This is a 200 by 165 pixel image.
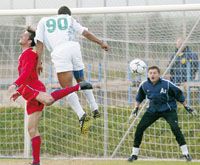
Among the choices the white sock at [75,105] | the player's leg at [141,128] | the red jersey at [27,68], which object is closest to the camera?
the red jersey at [27,68]

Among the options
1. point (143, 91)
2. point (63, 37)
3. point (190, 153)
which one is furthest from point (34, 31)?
point (190, 153)

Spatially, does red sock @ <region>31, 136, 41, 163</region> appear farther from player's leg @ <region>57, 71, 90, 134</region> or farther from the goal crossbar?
the goal crossbar

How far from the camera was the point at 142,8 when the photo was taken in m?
14.9

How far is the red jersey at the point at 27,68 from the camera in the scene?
12.3 meters

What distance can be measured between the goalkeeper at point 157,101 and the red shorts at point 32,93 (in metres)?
2.32

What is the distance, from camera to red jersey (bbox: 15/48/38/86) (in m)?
12.3

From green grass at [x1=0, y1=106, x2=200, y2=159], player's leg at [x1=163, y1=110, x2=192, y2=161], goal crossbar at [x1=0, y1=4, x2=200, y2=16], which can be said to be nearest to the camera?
player's leg at [x1=163, y1=110, x2=192, y2=161]

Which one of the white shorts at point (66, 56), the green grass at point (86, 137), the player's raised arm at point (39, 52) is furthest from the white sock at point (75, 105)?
the green grass at point (86, 137)

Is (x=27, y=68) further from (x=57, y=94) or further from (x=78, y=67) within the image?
(x=78, y=67)

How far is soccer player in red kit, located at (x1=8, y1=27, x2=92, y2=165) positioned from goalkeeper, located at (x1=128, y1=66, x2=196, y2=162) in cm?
218

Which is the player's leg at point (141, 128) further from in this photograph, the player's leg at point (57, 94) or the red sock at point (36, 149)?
the red sock at point (36, 149)

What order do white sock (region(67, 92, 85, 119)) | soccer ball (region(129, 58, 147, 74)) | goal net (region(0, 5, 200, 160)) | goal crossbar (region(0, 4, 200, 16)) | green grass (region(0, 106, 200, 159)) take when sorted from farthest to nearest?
green grass (region(0, 106, 200, 159)) → goal net (region(0, 5, 200, 160)) → soccer ball (region(129, 58, 147, 74)) → goal crossbar (region(0, 4, 200, 16)) → white sock (region(67, 92, 85, 119))

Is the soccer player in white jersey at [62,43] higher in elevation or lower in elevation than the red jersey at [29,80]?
higher

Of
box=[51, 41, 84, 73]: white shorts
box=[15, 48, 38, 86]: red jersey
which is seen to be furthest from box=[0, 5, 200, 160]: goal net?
box=[15, 48, 38, 86]: red jersey
